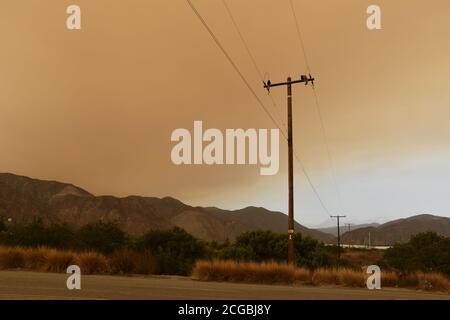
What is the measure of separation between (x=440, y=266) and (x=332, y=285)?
3148 cm

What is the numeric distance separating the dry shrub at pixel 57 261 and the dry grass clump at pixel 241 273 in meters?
4.44

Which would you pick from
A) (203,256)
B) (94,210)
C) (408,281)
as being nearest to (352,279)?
(408,281)

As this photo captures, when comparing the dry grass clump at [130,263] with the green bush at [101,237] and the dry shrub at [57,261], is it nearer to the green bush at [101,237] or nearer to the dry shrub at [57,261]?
the dry shrub at [57,261]

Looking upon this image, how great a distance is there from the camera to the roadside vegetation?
666 inches

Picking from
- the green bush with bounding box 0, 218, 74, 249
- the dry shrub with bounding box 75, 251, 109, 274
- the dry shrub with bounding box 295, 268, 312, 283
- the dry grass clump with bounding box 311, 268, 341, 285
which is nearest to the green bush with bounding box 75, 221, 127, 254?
the green bush with bounding box 0, 218, 74, 249

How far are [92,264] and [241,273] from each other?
502cm

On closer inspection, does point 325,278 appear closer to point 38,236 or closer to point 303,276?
point 303,276

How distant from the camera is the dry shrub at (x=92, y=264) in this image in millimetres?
16641

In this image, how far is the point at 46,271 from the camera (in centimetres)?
1692

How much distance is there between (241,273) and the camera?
16.7 metres

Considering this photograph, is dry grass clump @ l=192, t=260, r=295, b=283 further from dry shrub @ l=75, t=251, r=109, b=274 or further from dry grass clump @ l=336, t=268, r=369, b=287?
dry shrub @ l=75, t=251, r=109, b=274
